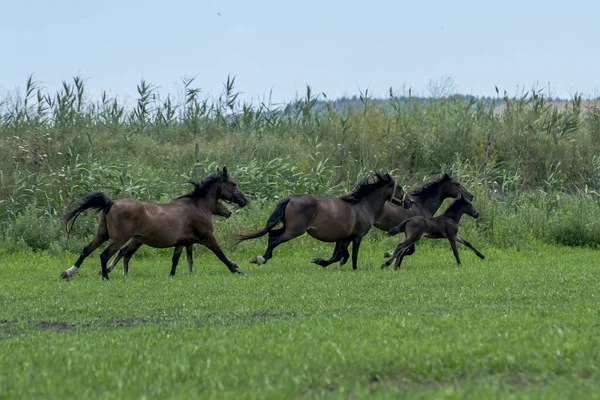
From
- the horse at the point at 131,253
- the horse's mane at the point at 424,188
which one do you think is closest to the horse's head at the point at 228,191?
the horse at the point at 131,253

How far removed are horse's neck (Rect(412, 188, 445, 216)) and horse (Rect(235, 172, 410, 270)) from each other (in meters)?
1.36

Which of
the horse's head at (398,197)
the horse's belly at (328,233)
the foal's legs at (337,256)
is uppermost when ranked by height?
the horse's head at (398,197)

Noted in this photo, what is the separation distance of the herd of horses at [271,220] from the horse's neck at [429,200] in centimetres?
24

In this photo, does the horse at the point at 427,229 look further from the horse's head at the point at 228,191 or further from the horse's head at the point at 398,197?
the horse's head at the point at 228,191

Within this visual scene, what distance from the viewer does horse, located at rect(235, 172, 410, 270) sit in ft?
58.0

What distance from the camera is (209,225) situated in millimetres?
17688

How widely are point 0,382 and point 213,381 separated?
1535 mm

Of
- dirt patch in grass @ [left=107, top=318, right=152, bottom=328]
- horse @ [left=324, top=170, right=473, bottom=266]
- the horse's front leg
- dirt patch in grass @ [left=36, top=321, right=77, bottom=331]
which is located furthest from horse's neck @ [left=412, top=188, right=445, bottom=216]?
dirt patch in grass @ [left=36, top=321, right=77, bottom=331]

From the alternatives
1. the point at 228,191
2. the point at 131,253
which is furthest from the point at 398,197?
the point at 131,253

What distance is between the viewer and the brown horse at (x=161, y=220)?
1633 centimetres

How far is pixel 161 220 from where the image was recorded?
Result: 668 inches

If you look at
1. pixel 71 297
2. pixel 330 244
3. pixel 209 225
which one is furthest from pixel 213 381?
pixel 330 244

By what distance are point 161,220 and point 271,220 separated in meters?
2.07

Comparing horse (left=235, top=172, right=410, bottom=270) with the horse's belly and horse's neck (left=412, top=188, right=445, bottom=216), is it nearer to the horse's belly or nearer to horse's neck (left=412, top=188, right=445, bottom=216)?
the horse's belly
